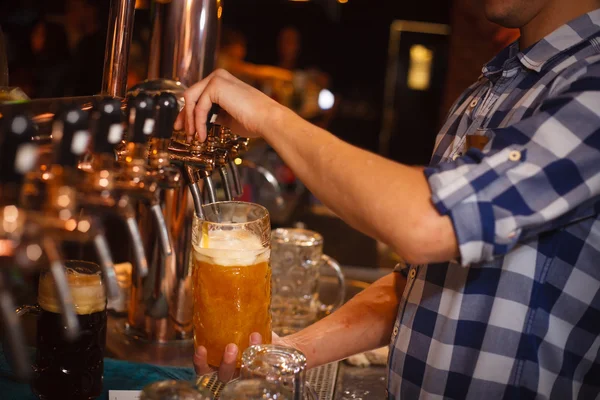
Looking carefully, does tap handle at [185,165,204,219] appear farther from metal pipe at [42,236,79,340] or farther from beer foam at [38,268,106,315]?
metal pipe at [42,236,79,340]

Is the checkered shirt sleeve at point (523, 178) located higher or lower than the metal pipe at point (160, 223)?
higher

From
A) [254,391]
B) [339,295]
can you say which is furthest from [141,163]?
[339,295]

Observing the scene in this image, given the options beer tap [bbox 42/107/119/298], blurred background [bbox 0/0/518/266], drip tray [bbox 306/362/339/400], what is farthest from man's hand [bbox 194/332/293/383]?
blurred background [bbox 0/0/518/266]

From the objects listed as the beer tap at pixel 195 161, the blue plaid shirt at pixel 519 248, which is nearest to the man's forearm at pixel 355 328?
the blue plaid shirt at pixel 519 248

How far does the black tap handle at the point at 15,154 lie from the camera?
738mm

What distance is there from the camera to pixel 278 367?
1039mm

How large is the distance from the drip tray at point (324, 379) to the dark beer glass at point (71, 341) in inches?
20.3

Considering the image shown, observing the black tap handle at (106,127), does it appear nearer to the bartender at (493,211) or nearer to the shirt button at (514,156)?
the bartender at (493,211)

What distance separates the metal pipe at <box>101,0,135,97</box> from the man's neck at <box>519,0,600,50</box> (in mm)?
832

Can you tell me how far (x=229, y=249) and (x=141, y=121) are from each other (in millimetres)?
367

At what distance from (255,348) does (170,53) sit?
2.90 feet

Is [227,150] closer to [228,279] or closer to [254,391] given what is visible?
[228,279]

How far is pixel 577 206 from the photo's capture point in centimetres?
113

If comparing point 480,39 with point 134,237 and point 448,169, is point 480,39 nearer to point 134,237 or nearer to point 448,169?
point 448,169
